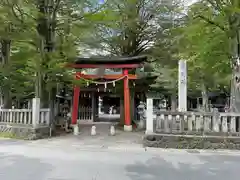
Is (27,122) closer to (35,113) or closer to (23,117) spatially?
(23,117)

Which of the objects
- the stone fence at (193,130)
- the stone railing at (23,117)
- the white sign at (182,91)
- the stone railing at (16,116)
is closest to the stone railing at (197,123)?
the stone fence at (193,130)

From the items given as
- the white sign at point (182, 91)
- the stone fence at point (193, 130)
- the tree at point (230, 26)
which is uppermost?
the tree at point (230, 26)

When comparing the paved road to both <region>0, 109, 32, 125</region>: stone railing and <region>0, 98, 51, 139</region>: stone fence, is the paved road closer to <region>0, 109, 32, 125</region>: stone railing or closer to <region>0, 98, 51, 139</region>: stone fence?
<region>0, 98, 51, 139</region>: stone fence

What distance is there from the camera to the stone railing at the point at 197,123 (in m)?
8.11

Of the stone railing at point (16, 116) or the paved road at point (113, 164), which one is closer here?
the paved road at point (113, 164)

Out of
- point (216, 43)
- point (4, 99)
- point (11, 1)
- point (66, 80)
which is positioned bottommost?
point (4, 99)

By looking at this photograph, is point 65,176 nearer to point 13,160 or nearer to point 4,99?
point 13,160

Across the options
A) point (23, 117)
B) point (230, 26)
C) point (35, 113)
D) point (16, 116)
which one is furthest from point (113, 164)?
point (16, 116)

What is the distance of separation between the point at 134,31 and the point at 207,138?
405 inches

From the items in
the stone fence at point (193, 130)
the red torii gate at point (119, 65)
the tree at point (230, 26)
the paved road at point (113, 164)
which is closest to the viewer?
the paved road at point (113, 164)

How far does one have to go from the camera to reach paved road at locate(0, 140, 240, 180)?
4.98m

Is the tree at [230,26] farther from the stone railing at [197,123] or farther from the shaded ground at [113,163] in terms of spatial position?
the shaded ground at [113,163]

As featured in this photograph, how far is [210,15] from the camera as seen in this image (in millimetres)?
9305

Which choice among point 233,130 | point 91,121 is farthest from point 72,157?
point 91,121
